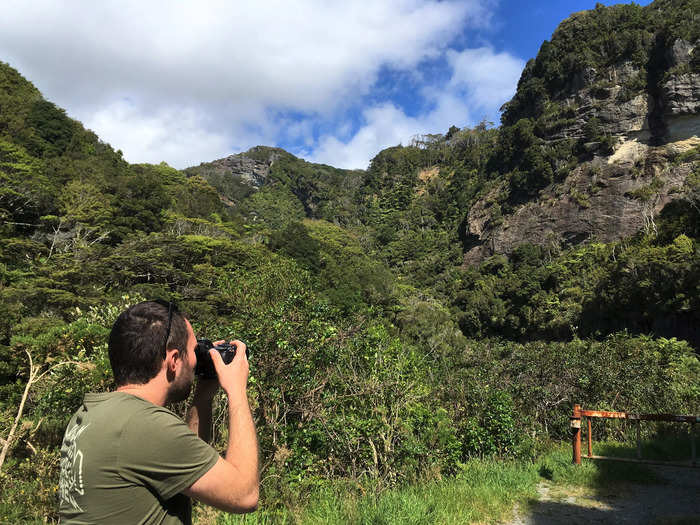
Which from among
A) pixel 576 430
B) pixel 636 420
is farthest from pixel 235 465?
pixel 576 430

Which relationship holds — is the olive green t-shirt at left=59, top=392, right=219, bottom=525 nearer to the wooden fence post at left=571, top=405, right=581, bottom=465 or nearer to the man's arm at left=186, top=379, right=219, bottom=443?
the man's arm at left=186, top=379, right=219, bottom=443

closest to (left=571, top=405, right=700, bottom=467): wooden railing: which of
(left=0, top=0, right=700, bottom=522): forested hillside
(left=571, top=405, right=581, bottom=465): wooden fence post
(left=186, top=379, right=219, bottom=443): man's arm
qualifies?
(left=571, top=405, right=581, bottom=465): wooden fence post

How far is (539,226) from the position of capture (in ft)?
165

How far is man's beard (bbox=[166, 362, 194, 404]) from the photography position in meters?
1.18

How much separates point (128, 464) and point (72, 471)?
0.17m

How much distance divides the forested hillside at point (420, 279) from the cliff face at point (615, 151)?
24 cm

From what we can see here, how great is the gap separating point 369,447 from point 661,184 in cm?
4861

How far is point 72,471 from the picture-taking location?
1031mm

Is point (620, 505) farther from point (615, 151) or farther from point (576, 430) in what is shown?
point (615, 151)

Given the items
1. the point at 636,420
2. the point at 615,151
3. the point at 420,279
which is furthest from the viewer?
the point at 420,279

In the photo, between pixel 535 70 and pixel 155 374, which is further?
pixel 535 70

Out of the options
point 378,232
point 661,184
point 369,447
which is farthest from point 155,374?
point 378,232

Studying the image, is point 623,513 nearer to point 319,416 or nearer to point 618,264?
point 319,416

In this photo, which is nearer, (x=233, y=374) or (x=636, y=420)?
(x=233, y=374)
